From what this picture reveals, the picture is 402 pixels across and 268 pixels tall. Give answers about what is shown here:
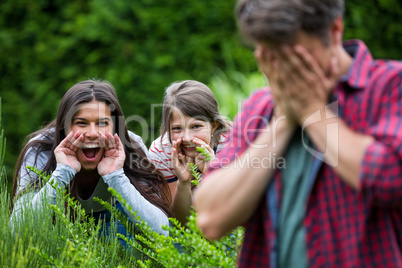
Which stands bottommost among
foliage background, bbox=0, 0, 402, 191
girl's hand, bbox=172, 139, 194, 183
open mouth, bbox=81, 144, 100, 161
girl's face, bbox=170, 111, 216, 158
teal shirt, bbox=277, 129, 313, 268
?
teal shirt, bbox=277, 129, 313, 268

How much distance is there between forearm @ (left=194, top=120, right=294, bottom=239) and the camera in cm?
140

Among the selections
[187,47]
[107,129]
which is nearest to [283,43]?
[107,129]

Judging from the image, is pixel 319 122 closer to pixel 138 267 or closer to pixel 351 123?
pixel 351 123

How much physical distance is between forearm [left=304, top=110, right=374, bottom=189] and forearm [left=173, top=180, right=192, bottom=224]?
83.0 inches

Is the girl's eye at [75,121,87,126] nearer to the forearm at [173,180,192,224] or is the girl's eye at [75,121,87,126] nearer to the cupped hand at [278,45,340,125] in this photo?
the forearm at [173,180,192,224]

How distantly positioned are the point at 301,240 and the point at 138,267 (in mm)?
1397

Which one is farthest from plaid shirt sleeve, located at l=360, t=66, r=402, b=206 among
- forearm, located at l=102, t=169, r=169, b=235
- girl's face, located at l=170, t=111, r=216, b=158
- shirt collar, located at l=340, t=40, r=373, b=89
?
girl's face, located at l=170, t=111, r=216, b=158

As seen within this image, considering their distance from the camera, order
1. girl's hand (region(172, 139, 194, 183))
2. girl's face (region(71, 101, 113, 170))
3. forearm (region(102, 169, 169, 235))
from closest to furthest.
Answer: forearm (region(102, 169, 169, 235))
girl's face (region(71, 101, 113, 170))
girl's hand (region(172, 139, 194, 183))

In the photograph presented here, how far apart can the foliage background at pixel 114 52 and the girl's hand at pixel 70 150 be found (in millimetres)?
3185

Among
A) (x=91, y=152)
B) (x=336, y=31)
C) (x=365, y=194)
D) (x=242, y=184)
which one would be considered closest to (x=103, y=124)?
(x=91, y=152)

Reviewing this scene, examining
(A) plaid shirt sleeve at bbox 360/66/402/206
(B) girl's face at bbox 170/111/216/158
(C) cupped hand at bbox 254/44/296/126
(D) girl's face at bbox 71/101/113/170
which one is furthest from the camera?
(B) girl's face at bbox 170/111/216/158

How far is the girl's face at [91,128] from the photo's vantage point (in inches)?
127

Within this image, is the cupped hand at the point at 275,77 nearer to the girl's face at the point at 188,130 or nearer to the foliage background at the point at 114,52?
the girl's face at the point at 188,130

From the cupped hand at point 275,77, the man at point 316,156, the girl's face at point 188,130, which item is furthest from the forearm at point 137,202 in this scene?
the cupped hand at point 275,77
